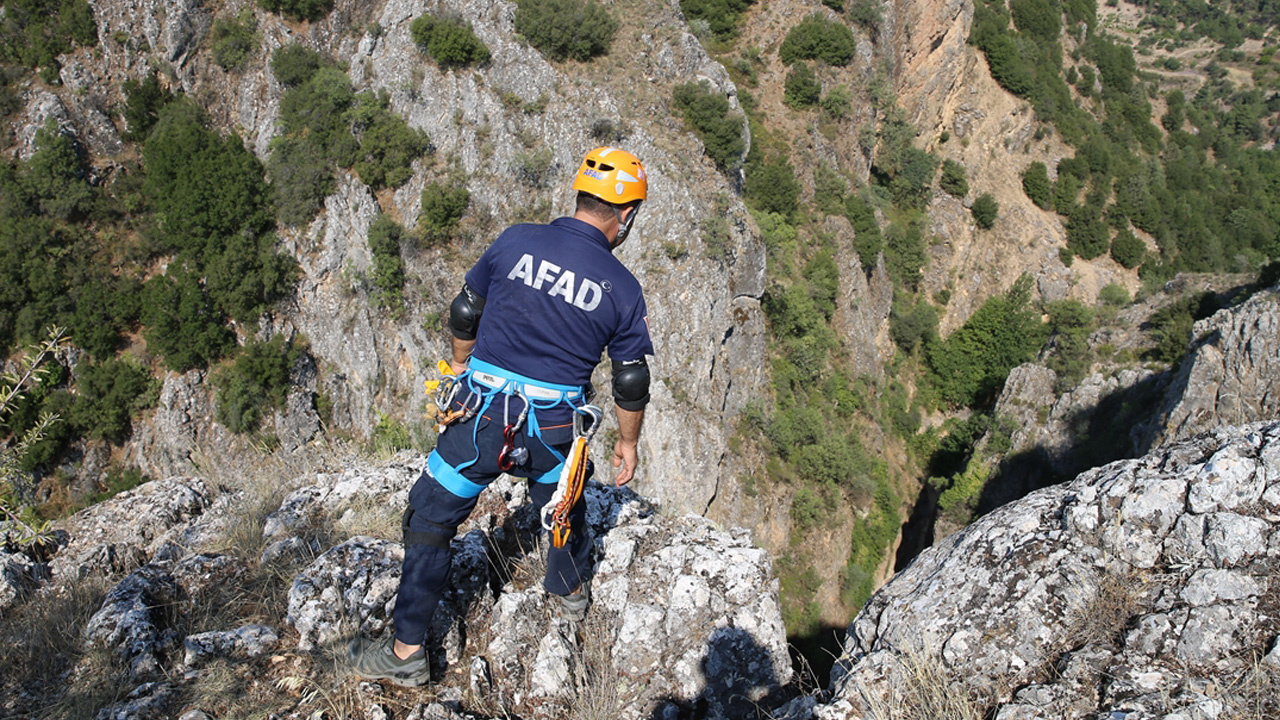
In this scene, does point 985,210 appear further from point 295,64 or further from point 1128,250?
point 295,64

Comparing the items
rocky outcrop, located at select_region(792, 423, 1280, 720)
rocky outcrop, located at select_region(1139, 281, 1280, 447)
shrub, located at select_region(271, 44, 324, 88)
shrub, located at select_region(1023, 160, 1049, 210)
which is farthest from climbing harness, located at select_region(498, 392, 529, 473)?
shrub, located at select_region(1023, 160, 1049, 210)

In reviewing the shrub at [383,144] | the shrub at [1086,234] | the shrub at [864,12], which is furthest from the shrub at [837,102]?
the shrub at [383,144]

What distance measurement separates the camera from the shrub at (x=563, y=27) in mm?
18688

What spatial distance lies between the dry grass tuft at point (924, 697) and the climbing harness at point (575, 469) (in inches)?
60.6

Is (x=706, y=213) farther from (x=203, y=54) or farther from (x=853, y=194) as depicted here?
(x=203, y=54)

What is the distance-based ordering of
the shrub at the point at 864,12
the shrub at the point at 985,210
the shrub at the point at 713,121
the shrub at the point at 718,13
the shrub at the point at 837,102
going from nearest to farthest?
the shrub at the point at 713,121 → the shrub at the point at 837,102 → the shrub at the point at 718,13 → the shrub at the point at 864,12 → the shrub at the point at 985,210

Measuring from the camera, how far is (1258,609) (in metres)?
2.46

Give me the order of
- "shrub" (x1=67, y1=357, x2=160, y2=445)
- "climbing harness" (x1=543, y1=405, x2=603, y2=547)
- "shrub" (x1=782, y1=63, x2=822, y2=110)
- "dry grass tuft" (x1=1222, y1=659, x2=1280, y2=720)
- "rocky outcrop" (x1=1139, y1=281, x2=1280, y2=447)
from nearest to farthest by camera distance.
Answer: "dry grass tuft" (x1=1222, y1=659, x2=1280, y2=720)
"climbing harness" (x1=543, y1=405, x2=603, y2=547)
"rocky outcrop" (x1=1139, y1=281, x2=1280, y2=447)
"shrub" (x1=67, y1=357, x2=160, y2=445)
"shrub" (x1=782, y1=63, x2=822, y2=110)

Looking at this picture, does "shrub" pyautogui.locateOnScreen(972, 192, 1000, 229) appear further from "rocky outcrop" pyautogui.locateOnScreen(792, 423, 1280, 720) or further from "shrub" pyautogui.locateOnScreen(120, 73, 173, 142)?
"shrub" pyautogui.locateOnScreen(120, 73, 173, 142)

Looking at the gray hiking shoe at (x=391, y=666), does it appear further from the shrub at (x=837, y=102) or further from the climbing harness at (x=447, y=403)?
the shrub at (x=837, y=102)

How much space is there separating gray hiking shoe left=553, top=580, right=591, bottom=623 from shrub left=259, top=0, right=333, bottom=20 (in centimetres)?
2266

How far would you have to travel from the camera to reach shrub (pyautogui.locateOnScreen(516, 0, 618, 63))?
1869 centimetres

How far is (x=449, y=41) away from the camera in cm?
1844

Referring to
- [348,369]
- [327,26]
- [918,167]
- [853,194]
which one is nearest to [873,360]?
[853,194]
